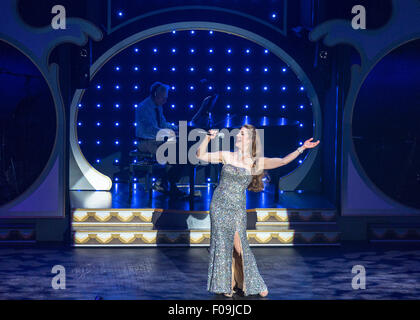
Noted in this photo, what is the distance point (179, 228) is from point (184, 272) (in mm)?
1466

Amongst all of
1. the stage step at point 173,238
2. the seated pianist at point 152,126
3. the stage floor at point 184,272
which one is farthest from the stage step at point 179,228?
the seated pianist at point 152,126

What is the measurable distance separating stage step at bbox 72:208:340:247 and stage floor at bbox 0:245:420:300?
0.15 metres

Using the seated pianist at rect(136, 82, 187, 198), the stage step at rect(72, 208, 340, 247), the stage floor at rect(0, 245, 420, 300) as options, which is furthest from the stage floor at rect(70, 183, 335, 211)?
the stage floor at rect(0, 245, 420, 300)

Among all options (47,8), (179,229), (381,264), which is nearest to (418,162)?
(381,264)

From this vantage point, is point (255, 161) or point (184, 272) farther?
point (184, 272)

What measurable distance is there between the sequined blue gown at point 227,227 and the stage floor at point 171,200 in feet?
9.15

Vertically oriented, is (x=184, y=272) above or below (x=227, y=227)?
below

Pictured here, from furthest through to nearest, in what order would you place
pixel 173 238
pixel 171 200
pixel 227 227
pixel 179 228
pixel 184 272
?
pixel 171 200 → pixel 179 228 → pixel 173 238 → pixel 184 272 → pixel 227 227

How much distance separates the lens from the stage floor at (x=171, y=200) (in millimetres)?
8789

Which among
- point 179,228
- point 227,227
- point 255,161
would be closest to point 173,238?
point 179,228

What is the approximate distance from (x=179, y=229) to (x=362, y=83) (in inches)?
129

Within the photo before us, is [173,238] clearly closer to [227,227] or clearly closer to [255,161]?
[227,227]

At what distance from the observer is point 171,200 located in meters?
9.45
